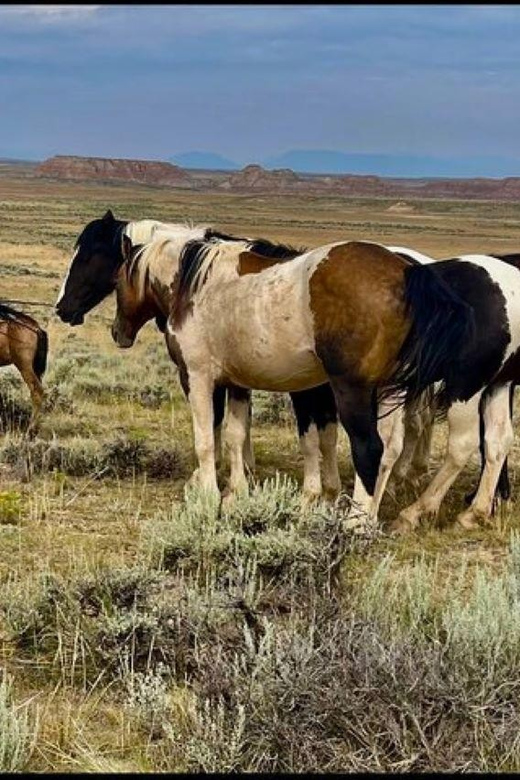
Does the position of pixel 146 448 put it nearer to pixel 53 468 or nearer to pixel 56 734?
pixel 53 468

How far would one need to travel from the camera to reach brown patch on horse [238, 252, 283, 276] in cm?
656

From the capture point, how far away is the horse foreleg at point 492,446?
6.67 meters

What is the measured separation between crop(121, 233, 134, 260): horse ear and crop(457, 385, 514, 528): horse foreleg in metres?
3.15

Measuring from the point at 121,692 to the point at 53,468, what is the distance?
4.31 meters

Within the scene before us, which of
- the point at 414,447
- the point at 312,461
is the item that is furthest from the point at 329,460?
the point at 414,447

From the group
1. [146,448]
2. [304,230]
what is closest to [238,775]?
[146,448]

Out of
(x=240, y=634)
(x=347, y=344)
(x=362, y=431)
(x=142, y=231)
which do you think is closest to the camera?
(x=240, y=634)

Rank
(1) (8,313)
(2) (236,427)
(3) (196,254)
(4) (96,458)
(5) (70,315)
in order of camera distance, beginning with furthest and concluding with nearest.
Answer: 1. (1) (8,313)
2. (5) (70,315)
3. (4) (96,458)
4. (2) (236,427)
5. (3) (196,254)

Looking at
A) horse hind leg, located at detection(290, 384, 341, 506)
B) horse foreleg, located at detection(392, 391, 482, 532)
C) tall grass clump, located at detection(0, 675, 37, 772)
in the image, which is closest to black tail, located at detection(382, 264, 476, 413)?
horse foreleg, located at detection(392, 391, 482, 532)

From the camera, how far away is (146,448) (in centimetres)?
867

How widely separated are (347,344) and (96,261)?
3.11m

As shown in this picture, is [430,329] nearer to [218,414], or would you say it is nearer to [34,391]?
[218,414]

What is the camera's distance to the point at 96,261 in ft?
26.8

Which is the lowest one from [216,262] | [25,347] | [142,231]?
[25,347]
